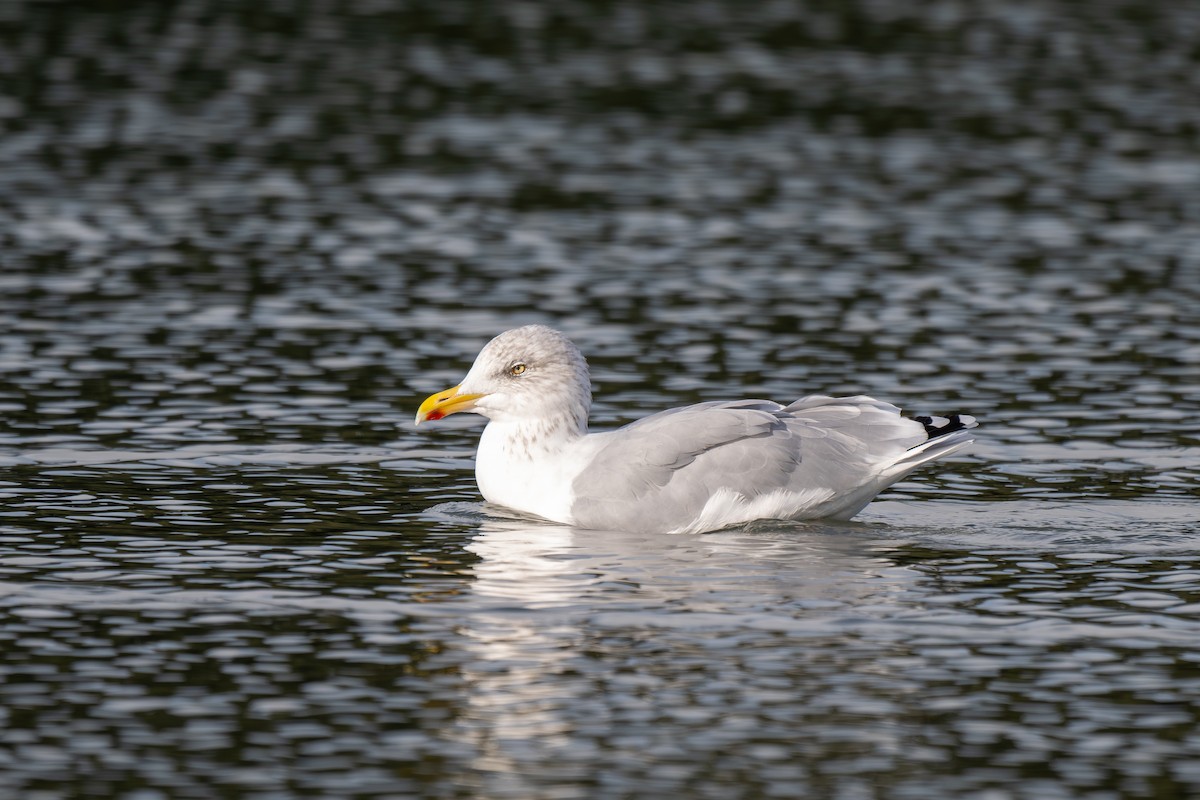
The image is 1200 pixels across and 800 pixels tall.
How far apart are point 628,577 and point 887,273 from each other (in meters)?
12.4

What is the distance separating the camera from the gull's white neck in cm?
1518

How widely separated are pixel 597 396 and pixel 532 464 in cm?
422

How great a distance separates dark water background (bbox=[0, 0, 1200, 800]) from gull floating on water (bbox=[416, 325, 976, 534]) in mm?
259

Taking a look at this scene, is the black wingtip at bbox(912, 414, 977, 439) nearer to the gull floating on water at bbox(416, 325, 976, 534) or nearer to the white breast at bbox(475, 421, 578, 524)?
the gull floating on water at bbox(416, 325, 976, 534)

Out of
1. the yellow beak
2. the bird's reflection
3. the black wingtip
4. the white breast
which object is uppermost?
the yellow beak

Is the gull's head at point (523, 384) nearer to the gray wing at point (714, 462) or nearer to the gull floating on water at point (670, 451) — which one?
the gull floating on water at point (670, 451)

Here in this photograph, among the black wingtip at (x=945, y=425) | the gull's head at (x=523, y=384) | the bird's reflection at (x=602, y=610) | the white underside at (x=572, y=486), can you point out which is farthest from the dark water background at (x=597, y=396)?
the gull's head at (x=523, y=384)

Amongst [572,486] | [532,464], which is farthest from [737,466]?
[532,464]

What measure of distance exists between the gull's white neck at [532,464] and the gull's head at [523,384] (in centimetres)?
7

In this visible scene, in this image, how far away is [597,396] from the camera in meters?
19.6

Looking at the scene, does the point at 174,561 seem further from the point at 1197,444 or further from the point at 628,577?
the point at 1197,444

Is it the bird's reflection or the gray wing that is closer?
the bird's reflection

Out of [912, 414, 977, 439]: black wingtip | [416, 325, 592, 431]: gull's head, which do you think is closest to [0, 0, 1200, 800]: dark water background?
[912, 414, 977, 439]: black wingtip

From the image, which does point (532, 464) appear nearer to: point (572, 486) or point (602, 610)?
point (572, 486)
